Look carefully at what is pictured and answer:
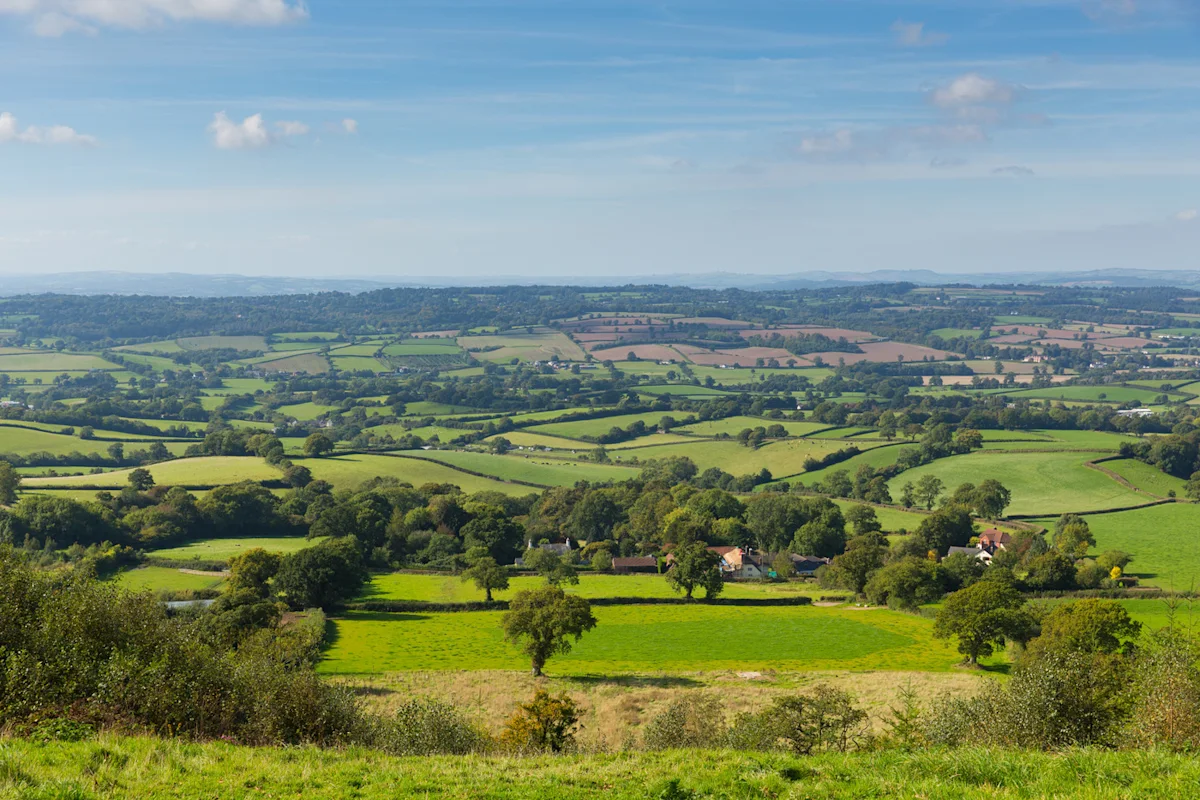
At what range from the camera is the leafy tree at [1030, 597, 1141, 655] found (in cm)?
4119

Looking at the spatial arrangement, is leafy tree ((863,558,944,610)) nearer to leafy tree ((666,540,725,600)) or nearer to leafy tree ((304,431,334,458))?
leafy tree ((666,540,725,600))

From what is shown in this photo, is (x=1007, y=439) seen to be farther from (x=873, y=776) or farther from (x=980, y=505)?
(x=873, y=776)

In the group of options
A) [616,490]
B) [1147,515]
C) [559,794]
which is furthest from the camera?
[616,490]

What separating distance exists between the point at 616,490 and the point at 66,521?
171 ft

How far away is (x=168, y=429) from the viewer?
450 ft

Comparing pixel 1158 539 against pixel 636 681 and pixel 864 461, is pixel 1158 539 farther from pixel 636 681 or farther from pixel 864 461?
pixel 636 681

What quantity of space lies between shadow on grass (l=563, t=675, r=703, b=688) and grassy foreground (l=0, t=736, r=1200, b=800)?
2716 cm

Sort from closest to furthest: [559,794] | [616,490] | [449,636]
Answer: [559,794] → [449,636] → [616,490]

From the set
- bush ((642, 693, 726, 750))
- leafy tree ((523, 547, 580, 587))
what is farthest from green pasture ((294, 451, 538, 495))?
bush ((642, 693, 726, 750))

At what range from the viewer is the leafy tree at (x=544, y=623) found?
4481 centimetres

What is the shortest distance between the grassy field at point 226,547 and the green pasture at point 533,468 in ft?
107

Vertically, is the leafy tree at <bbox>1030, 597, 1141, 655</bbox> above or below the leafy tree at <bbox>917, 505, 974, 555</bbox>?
above

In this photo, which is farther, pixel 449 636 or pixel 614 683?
pixel 449 636

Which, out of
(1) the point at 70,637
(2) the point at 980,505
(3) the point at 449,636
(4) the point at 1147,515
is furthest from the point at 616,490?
(1) the point at 70,637
